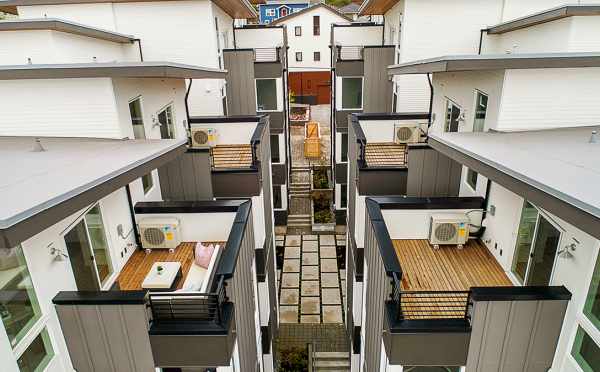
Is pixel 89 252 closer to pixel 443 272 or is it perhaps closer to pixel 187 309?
pixel 187 309

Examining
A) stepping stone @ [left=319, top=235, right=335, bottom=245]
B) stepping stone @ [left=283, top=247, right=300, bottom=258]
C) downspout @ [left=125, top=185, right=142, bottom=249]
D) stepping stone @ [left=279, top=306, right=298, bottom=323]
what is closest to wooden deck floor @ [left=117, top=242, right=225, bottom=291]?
downspout @ [left=125, top=185, right=142, bottom=249]

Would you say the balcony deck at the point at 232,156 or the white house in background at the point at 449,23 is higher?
the white house in background at the point at 449,23

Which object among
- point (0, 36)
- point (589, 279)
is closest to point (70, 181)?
point (589, 279)

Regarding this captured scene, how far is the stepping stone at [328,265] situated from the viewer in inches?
615

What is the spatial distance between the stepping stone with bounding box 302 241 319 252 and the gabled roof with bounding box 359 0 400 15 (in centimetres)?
1075

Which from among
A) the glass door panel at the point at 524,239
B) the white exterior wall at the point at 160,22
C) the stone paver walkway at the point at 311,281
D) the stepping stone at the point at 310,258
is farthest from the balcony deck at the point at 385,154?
the white exterior wall at the point at 160,22

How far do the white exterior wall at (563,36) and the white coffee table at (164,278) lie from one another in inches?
392

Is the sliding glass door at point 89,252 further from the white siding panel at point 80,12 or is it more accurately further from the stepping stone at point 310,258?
the white siding panel at point 80,12

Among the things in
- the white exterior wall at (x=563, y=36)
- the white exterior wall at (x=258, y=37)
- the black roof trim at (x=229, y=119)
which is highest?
the white exterior wall at (x=258, y=37)

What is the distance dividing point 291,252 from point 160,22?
34.7ft

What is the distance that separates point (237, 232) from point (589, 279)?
204 inches

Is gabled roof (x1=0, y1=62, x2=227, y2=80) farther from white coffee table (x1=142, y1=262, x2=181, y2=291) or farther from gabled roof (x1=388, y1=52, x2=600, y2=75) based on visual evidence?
gabled roof (x1=388, y1=52, x2=600, y2=75)

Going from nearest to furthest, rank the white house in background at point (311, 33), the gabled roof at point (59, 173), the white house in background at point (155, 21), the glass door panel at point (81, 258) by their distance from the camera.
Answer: the gabled roof at point (59, 173) → the glass door panel at point (81, 258) → the white house in background at point (155, 21) → the white house in background at point (311, 33)

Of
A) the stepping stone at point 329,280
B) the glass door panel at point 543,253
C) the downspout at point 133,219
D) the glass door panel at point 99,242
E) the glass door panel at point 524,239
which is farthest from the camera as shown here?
the stepping stone at point 329,280
